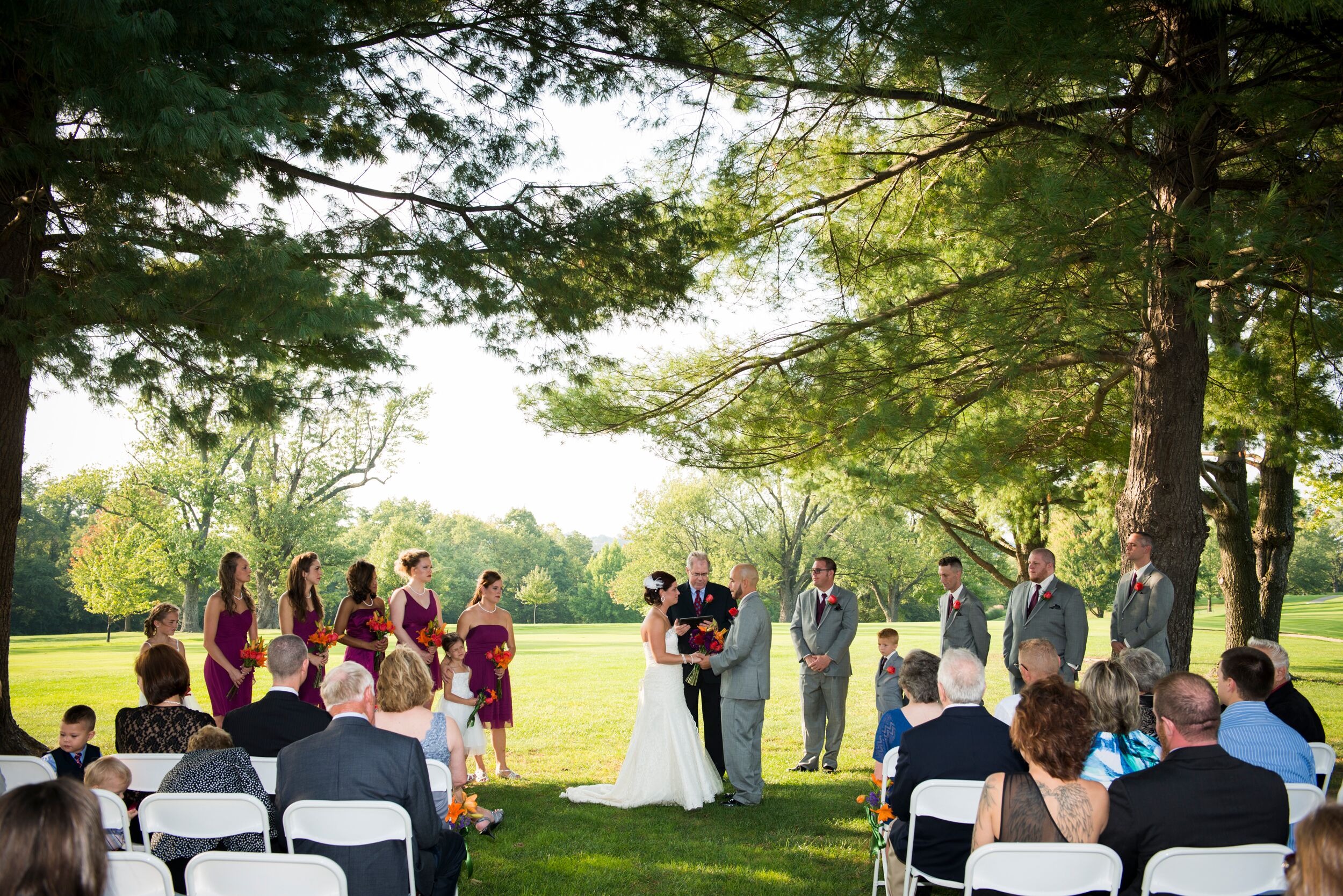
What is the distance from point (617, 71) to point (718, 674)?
476 centimetres

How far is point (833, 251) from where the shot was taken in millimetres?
8742

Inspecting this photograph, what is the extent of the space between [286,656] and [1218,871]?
3786mm

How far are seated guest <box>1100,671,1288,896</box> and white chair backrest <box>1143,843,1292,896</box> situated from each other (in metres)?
0.17

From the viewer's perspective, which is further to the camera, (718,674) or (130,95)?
(718,674)

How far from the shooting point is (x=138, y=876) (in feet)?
8.43

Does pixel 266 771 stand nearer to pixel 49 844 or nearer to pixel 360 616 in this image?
pixel 49 844

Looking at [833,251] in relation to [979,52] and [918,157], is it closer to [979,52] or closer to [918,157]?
[918,157]

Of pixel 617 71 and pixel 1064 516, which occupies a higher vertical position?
pixel 617 71

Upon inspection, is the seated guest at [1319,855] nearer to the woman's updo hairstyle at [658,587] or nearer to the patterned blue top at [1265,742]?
the patterned blue top at [1265,742]

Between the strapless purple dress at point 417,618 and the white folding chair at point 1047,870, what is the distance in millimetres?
5579

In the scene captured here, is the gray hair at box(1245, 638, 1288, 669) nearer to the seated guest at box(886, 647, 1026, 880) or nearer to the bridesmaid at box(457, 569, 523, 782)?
the seated guest at box(886, 647, 1026, 880)

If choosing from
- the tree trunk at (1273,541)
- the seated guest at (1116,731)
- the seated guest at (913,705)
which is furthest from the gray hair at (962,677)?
the tree trunk at (1273,541)

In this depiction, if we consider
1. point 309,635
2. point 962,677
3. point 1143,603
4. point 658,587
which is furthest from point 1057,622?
point 309,635

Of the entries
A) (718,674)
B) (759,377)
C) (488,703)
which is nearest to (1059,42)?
(759,377)
